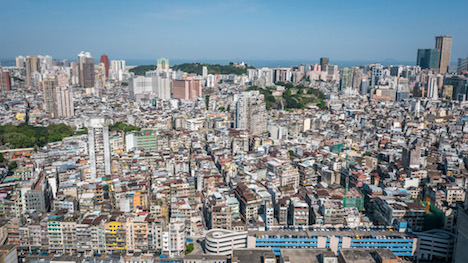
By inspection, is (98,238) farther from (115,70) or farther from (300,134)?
(115,70)

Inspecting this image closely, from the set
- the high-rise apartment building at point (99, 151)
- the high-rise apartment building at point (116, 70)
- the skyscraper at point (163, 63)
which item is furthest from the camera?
the skyscraper at point (163, 63)

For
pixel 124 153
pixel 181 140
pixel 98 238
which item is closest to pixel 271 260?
pixel 98 238

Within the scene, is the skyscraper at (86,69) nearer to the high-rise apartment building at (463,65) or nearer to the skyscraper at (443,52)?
the high-rise apartment building at (463,65)

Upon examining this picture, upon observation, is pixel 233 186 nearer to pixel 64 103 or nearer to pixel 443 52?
pixel 64 103

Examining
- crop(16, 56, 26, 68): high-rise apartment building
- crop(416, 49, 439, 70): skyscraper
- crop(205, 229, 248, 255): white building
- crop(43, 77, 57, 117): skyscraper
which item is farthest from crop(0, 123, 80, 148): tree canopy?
crop(416, 49, 439, 70): skyscraper

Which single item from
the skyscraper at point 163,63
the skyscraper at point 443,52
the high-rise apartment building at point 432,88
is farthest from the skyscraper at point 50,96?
the skyscraper at point 443,52

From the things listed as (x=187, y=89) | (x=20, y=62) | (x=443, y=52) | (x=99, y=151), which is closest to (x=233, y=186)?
(x=99, y=151)
